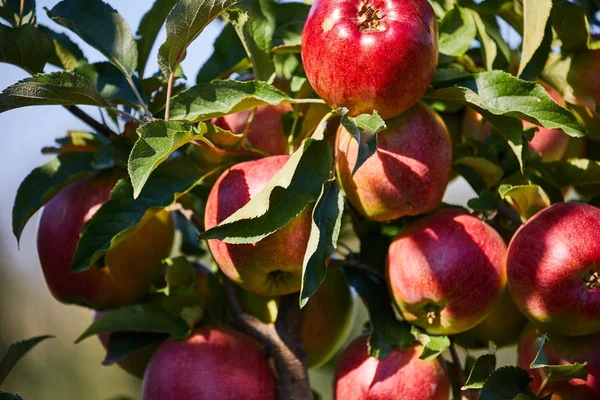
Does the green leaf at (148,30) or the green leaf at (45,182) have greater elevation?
the green leaf at (148,30)

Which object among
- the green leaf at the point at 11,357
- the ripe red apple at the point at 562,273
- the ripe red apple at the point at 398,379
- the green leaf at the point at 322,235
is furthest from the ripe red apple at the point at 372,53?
the green leaf at the point at 11,357

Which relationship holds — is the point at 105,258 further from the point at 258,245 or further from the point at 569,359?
the point at 569,359

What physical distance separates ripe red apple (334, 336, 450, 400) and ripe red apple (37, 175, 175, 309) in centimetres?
34

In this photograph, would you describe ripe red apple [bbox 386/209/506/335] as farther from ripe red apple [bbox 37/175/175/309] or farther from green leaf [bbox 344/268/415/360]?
ripe red apple [bbox 37/175/175/309]

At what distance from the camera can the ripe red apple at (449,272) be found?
0.94 meters

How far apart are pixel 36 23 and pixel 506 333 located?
82 cm

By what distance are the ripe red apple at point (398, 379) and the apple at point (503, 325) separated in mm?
85

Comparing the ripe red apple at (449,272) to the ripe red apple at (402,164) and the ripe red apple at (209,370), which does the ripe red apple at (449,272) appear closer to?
the ripe red apple at (402,164)

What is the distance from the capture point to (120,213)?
3.14 ft

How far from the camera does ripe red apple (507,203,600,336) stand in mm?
874

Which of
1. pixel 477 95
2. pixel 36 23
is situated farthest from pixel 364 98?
pixel 36 23

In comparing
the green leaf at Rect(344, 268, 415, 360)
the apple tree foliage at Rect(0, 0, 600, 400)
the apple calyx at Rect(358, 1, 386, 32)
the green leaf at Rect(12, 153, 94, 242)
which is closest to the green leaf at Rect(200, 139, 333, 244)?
the apple tree foliage at Rect(0, 0, 600, 400)

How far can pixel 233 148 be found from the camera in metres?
1.00

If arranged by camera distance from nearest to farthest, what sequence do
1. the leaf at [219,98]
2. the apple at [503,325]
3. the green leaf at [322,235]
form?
the green leaf at [322,235]
the leaf at [219,98]
the apple at [503,325]
